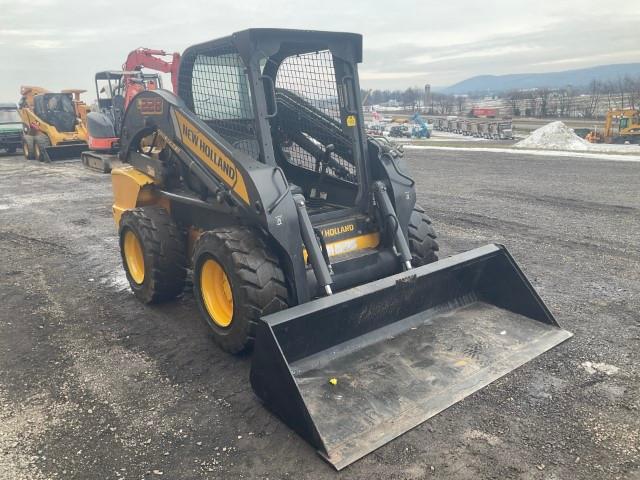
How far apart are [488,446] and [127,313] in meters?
3.47

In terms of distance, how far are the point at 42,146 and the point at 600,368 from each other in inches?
736

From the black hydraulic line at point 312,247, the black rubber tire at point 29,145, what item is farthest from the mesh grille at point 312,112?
the black rubber tire at point 29,145

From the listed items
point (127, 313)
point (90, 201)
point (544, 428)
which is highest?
point (90, 201)

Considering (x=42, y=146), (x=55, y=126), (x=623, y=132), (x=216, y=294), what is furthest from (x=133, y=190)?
(x=623, y=132)

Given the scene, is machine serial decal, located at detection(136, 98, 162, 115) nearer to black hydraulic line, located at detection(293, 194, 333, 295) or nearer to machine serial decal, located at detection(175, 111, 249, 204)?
machine serial decal, located at detection(175, 111, 249, 204)

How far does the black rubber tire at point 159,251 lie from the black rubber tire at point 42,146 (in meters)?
15.1

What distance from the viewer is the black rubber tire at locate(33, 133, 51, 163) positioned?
18.0 meters

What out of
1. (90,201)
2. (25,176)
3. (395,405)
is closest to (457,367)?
(395,405)

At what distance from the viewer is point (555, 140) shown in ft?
68.6

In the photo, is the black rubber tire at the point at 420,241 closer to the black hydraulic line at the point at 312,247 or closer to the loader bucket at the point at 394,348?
the loader bucket at the point at 394,348

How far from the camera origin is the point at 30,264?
→ 668cm

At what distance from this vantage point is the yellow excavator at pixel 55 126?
18125mm

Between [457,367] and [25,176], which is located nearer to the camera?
[457,367]

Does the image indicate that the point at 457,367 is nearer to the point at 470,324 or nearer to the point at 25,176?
the point at 470,324
